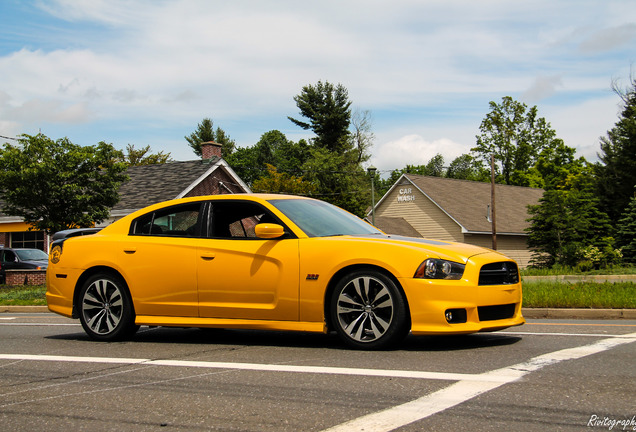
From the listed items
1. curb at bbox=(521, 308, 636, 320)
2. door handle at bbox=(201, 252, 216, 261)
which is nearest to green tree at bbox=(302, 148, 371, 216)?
curb at bbox=(521, 308, 636, 320)

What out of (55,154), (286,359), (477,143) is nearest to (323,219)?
(286,359)

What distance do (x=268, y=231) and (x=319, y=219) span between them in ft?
2.38

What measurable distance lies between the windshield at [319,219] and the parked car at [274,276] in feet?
0.06

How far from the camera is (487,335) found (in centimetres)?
739

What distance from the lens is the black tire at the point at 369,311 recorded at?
6.23 m

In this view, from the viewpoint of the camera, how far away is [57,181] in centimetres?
2506

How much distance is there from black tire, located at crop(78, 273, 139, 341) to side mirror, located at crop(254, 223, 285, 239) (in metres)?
1.85

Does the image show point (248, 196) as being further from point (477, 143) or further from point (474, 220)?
point (477, 143)

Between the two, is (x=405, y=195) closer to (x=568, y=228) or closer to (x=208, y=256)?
(x=568, y=228)

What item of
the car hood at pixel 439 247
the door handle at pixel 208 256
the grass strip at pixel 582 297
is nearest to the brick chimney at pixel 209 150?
the grass strip at pixel 582 297

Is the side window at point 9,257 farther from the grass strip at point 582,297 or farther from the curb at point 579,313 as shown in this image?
the curb at point 579,313

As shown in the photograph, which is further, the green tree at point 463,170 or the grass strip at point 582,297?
the green tree at point 463,170

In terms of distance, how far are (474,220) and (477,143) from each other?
134ft

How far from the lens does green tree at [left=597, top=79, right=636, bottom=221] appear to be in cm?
3434
